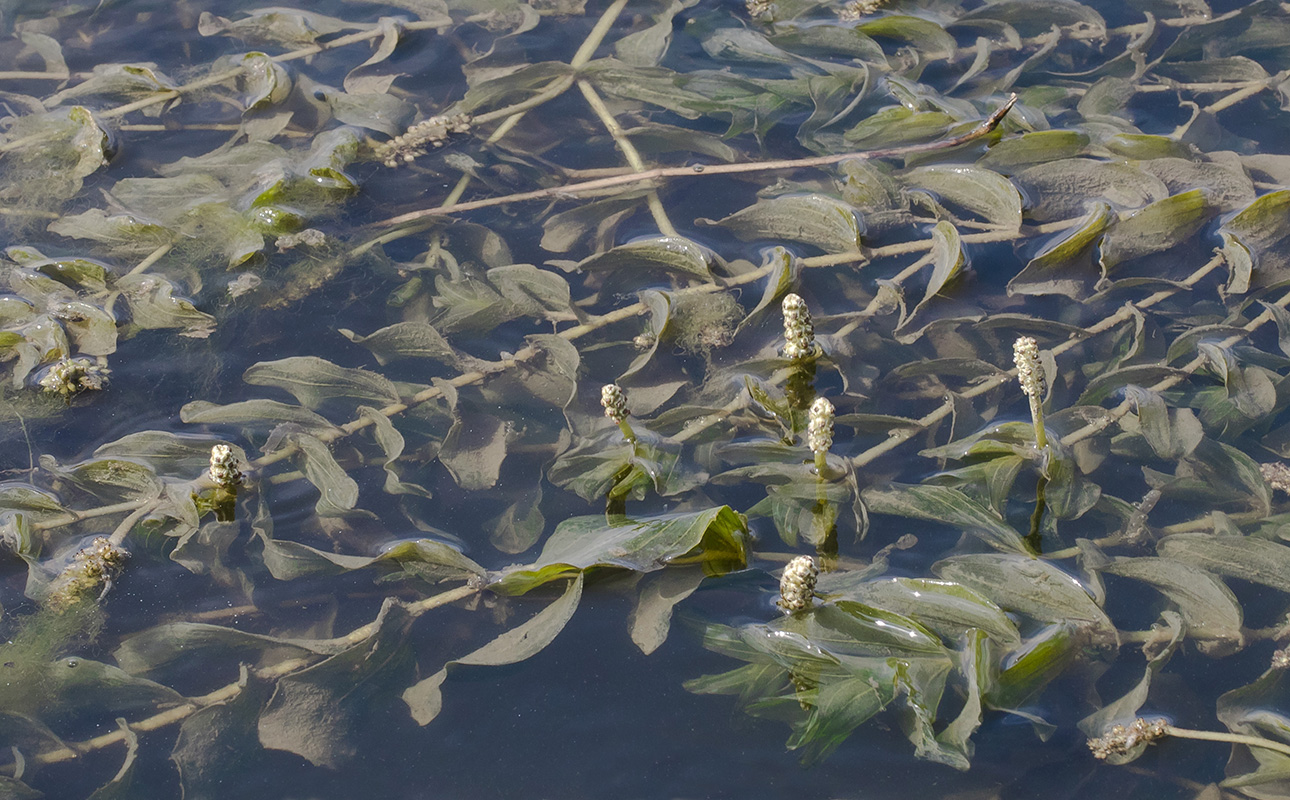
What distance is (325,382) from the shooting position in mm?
2869

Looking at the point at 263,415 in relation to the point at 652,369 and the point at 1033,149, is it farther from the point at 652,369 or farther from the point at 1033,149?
the point at 1033,149

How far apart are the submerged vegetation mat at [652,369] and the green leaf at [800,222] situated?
18 mm

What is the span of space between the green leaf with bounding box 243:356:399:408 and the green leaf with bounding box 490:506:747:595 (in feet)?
2.53

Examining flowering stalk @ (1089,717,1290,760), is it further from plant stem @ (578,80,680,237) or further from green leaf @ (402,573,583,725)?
plant stem @ (578,80,680,237)

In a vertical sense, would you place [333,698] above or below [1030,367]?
below

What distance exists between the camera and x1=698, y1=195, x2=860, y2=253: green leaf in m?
3.27

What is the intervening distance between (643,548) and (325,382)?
1175 millimetres

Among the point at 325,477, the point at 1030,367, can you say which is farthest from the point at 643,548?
the point at 1030,367

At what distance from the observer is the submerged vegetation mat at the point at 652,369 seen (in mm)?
2285

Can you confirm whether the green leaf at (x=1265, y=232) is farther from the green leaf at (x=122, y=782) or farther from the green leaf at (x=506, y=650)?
the green leaf at (x=122, y=782)

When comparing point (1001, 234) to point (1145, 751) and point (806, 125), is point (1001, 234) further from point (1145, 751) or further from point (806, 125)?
point (1145, 751)

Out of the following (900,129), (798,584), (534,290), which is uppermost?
(900,129)

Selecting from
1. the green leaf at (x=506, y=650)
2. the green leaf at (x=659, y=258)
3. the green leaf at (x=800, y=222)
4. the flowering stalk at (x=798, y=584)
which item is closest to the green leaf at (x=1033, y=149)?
the green leaf at (x=800, y=222)

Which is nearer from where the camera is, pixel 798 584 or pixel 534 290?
pixel 798 584
